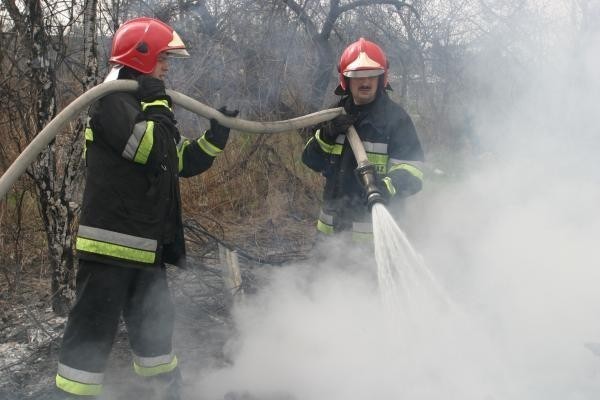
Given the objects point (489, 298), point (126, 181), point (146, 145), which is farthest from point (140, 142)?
point (489, 298)

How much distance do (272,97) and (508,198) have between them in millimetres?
3169

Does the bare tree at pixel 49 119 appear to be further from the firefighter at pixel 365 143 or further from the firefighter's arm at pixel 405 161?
the firefighter's arm at pixel 405 161

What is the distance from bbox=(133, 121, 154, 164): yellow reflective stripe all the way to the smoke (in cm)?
147

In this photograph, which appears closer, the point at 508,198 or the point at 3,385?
the point at 3,385

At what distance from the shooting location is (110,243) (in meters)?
2.78

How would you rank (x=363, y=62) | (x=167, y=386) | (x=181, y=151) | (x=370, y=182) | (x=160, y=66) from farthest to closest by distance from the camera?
(x=363, y=62)
(x=370, y=182)
(x=181, y=151)
(x=167, y=386)
(x=160, y=66)

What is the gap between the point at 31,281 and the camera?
4.64 m

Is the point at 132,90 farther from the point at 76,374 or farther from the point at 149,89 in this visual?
the point at 76,374

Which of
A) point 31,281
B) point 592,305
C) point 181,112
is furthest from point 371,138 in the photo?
point 181,112

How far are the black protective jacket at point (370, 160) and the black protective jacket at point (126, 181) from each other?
4.07ft

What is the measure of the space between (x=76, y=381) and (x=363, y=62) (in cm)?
239

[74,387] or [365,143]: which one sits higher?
[365,143]

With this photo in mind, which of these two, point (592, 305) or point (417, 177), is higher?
point (417, 177)

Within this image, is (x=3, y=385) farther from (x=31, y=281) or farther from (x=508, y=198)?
(x=508, y=198)
